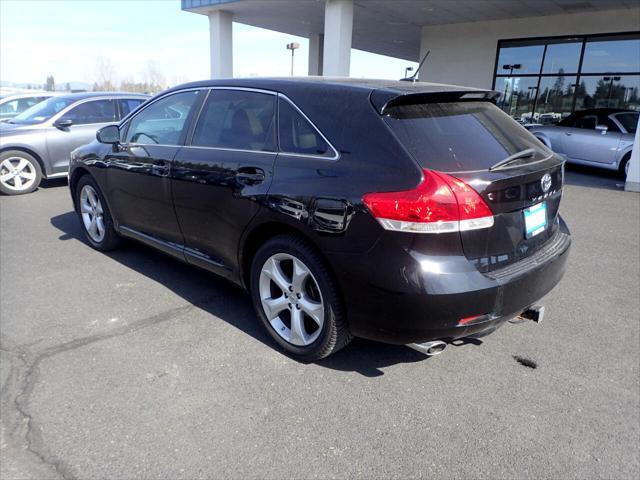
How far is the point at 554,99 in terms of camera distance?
15.6m

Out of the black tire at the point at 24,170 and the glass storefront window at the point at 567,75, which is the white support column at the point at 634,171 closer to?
the glass storefront window at the point at 567,75

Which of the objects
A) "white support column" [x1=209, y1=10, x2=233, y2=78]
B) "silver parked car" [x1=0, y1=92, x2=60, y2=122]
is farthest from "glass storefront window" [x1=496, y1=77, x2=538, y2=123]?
"silver parked car" [x1=0, y1=92, x2=60, y2=122]

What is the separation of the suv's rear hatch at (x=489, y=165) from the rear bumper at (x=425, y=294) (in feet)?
0.37

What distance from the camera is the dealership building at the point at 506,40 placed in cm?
1378

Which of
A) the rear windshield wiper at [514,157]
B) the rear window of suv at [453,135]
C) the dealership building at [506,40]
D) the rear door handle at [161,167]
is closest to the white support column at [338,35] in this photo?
the dealership building at [506,40]

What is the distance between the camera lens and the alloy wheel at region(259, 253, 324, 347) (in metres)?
2.90

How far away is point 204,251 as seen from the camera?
3648 mm

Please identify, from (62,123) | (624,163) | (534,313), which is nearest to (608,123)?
(624,163)

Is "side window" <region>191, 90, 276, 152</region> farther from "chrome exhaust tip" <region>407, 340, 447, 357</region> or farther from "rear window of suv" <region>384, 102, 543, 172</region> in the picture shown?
"chrome exhaust tip" <region>407, 340, 447, 357</region>

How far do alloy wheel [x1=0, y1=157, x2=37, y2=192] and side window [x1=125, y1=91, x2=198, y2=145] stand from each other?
15.8ft

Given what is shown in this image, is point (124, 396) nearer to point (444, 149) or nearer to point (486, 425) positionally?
point (486, 425)

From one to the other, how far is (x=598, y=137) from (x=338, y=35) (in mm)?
7616

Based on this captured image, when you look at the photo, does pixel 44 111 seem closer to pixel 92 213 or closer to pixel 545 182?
pixel 92 213

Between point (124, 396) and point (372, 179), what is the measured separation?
6.02 feet
